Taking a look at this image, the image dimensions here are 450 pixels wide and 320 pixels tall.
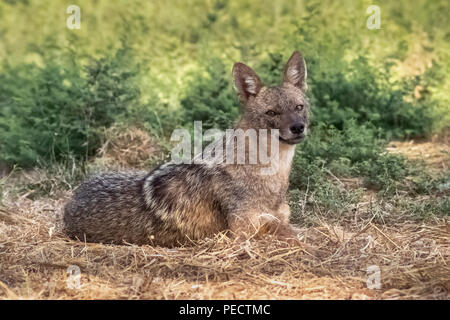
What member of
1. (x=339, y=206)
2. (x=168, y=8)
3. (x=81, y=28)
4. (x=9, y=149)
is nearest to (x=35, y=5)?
(x=81, y=28)

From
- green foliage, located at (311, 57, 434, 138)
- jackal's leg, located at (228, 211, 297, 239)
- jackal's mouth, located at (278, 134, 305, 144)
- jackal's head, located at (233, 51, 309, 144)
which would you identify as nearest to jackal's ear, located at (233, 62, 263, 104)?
jackal's head, located at (233, 51, 309, 144)

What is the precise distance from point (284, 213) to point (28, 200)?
3.33m

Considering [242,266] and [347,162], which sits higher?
[347,162]

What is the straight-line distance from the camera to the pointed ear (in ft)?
18.7

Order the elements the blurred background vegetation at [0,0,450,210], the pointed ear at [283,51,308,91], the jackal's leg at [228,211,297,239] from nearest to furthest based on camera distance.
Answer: the jackal's leg at [228,211,297,239], the pointed ear at [283,51,308,91], the blurred background vegetation at [0,0,450,210]

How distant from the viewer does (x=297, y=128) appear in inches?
208

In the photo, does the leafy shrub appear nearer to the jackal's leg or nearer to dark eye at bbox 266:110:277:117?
the jackal's leg

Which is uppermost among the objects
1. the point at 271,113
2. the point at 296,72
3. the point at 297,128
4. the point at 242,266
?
the point at 296,72

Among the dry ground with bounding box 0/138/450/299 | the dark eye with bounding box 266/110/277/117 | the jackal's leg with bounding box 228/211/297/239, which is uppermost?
the dark eye with bounding box 266/110/277/117

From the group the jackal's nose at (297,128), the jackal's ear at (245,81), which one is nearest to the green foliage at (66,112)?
the jackal's ear at (245,81)

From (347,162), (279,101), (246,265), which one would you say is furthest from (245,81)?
(347,162)

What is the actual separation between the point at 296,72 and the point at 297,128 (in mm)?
757

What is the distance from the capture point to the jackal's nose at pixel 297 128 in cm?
527

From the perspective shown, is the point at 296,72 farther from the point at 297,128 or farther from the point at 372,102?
the point at 372,102
